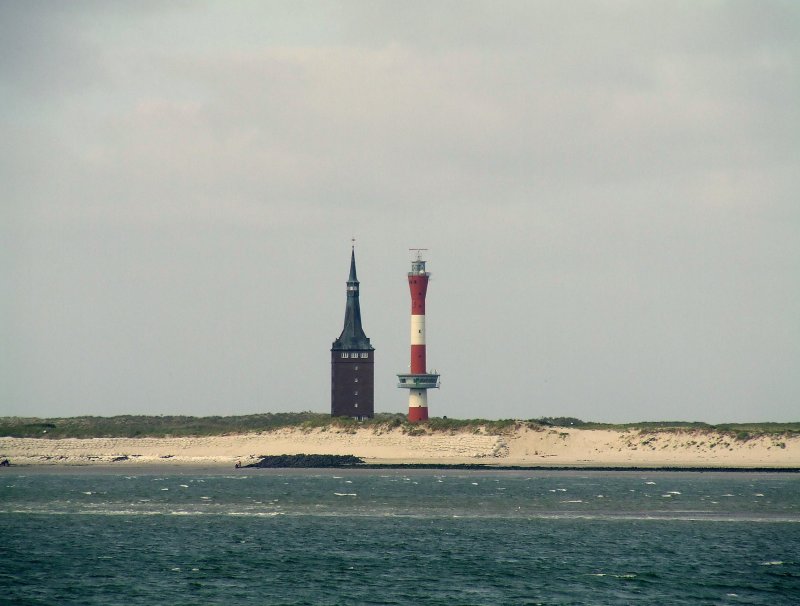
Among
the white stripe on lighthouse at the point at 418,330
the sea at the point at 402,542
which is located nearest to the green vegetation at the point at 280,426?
the white stripe on lighthouse at the point at 418,330

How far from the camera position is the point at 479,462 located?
104250mm

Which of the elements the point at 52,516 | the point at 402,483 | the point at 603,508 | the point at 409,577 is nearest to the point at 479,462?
the point at 402,483

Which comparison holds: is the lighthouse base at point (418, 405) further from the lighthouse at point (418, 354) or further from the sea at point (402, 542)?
the sea at point (402, 542)

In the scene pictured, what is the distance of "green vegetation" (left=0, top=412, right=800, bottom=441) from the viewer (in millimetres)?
109188

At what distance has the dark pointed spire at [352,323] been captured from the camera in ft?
378

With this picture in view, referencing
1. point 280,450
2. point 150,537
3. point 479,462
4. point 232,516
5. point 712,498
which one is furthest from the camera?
point 280,450

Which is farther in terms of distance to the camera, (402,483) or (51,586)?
(402,483)

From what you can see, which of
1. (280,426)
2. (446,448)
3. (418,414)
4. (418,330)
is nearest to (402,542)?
(446,448)

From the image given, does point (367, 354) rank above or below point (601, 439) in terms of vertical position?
above

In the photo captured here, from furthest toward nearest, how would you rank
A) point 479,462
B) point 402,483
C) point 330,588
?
point 479,462
point 402,483
point 330,588

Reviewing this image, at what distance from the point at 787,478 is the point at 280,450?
45.3 m

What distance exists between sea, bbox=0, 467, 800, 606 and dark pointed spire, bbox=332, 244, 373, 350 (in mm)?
26572

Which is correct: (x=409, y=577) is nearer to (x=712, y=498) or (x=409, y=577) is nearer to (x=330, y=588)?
(x=330, y=588)

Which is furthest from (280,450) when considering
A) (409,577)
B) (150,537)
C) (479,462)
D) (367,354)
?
(409,577)
